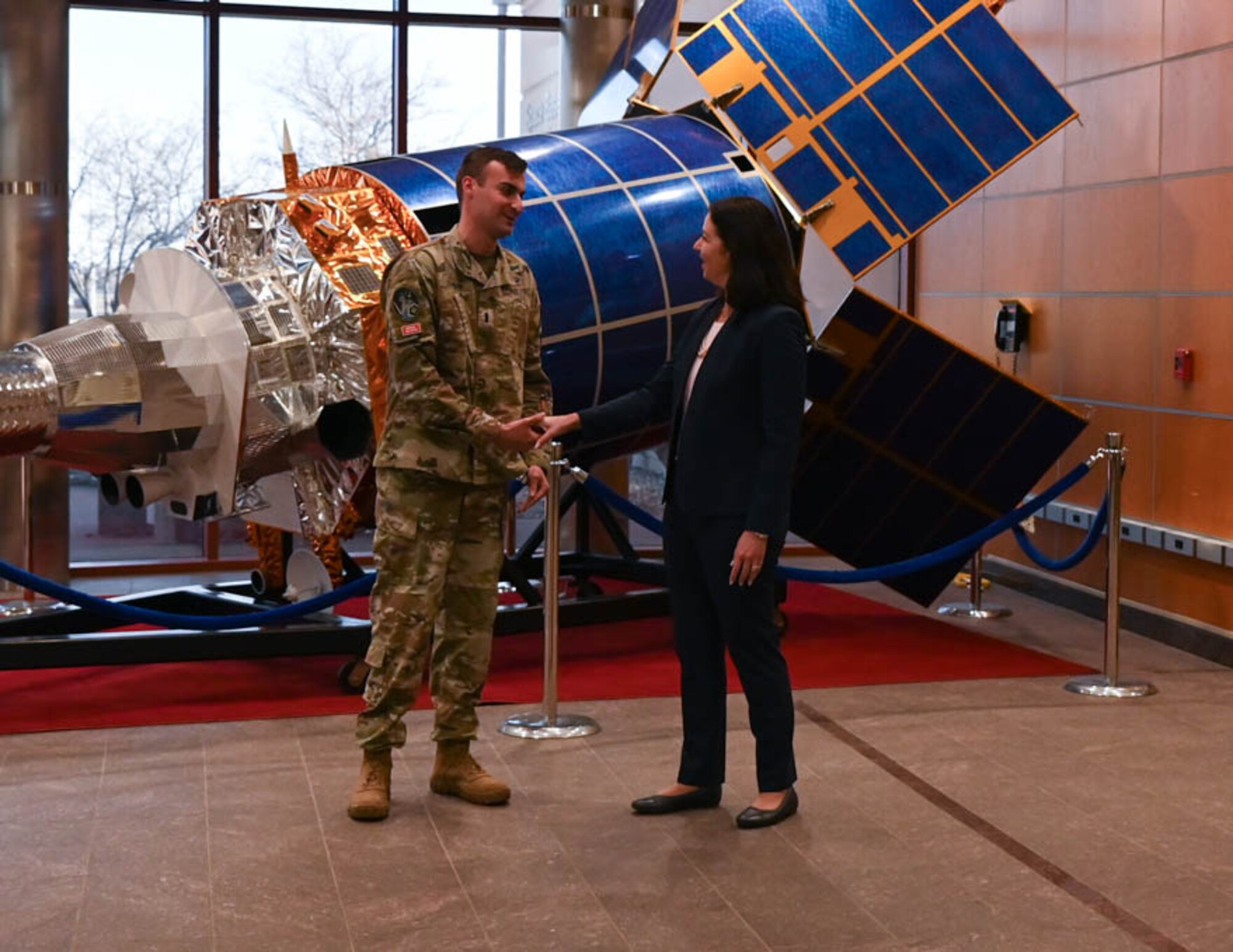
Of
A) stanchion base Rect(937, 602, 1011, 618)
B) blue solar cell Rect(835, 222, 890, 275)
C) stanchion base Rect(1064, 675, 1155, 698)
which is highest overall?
blue solar cell Rect(835, 222, 890, 275)

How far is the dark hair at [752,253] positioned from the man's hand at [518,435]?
61 cm

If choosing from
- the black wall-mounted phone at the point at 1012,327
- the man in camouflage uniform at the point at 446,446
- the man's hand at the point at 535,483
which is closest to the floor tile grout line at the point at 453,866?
the man in camouflage uniform at the point at 446,446

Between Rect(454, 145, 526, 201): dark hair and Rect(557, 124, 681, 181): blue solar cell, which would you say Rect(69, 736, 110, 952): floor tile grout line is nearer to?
Rect(454, 145, 526, 201): dark hair

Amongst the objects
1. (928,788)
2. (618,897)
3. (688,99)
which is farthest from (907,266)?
(618,897)

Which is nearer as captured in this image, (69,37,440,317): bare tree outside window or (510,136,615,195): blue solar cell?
(510,136,615,195): blue solar cell

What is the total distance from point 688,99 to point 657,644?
2.24m

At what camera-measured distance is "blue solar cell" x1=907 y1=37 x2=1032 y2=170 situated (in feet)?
20.6

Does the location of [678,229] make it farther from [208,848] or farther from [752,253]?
[208,848]

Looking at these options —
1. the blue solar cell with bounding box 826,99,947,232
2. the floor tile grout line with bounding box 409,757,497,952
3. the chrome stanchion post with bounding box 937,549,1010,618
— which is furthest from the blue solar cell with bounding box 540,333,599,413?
the chrome stanchion post with bounding box 937,549,1010,618

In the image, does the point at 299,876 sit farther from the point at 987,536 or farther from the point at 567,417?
the point at 987,536

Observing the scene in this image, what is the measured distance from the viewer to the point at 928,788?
472 centimetres

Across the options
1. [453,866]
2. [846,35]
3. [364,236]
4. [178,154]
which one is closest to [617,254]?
[364,236]

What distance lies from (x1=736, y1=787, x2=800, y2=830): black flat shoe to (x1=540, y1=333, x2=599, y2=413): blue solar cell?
201cm

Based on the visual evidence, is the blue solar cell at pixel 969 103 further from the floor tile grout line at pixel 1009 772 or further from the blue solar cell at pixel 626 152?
the floor tile grout line at pixel 1009 772
